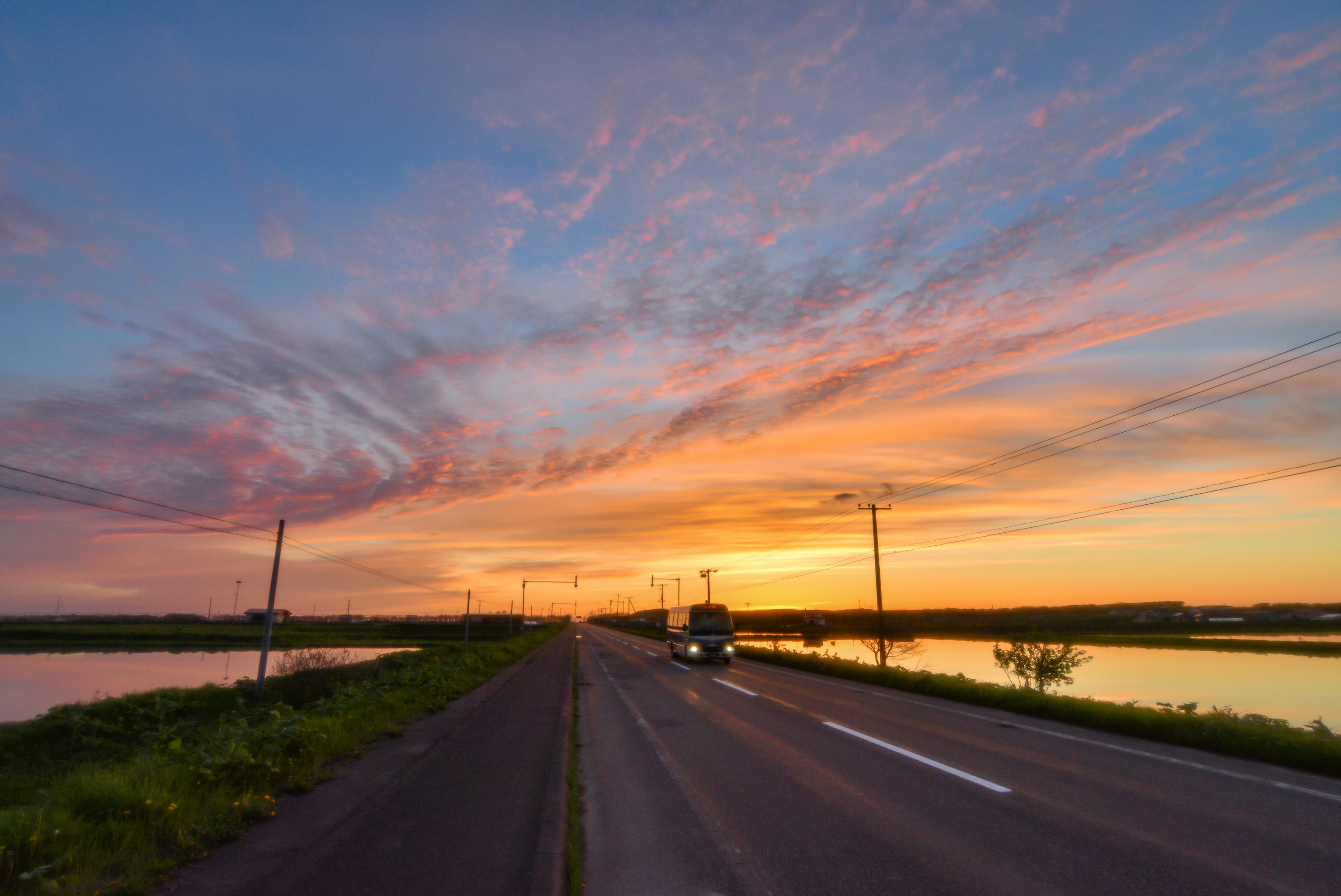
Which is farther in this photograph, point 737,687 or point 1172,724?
point 737,687

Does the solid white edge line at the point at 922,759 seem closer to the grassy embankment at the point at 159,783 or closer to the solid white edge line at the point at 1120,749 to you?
the solid white edge line at the point at 1120,749

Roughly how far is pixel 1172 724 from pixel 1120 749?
186 centimetres

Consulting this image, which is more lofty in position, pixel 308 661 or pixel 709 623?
pixel 709 623

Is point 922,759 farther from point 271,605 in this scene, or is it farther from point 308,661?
point 308,661

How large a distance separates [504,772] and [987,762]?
7.27 m

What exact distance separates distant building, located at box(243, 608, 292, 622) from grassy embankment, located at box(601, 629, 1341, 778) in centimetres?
15345

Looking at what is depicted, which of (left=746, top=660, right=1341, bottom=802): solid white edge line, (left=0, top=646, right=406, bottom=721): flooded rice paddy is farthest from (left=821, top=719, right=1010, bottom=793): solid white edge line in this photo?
(left=0, top=646, right=406, bottom=721): flooded rice paddy

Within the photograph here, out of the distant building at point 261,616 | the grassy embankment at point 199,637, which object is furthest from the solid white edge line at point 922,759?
the distant building at point 261,616

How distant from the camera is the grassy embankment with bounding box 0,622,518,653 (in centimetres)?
7094

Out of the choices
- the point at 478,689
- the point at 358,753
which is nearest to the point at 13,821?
the point at 358,753

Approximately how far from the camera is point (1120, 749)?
10922mm

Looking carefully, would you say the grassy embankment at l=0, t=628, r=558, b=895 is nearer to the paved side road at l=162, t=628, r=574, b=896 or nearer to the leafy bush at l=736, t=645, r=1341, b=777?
the paved side road at l=162, t=628, r=574, b=896

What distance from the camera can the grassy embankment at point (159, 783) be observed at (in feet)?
17.3

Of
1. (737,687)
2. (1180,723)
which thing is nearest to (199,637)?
(737,687)
